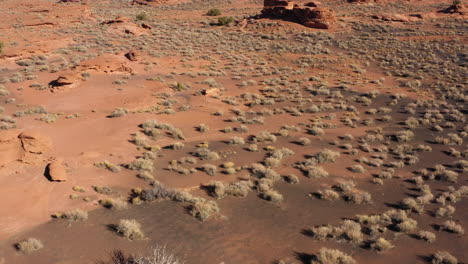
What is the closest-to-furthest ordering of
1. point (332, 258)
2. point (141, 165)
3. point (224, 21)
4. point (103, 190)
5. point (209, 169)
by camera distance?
1. point (332, 258)
2. point (103, 190)
3. point (141, 165)
4. point (209, 169)
5. point (224, 21)

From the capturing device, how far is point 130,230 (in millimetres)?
9523

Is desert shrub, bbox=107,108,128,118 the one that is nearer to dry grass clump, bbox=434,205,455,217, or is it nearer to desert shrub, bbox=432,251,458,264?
dry grass clump, bbox=434,205,455,217

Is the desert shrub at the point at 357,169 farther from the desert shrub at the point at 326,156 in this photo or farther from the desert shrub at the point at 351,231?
the desert shrub at the point at 351,231

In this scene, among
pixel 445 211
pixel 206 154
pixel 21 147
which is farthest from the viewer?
pixel 206 154

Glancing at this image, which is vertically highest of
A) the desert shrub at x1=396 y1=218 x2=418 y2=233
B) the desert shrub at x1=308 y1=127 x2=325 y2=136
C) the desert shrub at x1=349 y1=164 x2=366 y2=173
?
the desert shrub at x1=308 y1=127 x2=325 y2=136

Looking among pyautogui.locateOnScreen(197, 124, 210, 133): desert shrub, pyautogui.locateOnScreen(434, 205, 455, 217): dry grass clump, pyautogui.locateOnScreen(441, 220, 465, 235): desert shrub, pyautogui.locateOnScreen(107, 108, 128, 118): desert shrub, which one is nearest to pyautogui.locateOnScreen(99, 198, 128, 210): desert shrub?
pyautogui.locateOnScreen(197, 124, 210, 133): desert shrub

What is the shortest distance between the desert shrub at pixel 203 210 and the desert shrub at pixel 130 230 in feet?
5.96

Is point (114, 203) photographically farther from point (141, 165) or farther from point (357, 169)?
point (357, 169)

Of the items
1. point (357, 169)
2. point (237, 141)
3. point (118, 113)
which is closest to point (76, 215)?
point (237, 141)

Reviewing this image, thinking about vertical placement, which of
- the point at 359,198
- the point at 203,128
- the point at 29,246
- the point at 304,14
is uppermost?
the point at 304,14

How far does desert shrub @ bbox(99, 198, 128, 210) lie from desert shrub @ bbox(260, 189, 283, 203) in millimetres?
4884

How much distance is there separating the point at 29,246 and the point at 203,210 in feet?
16.3

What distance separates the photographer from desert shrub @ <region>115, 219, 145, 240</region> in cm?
945

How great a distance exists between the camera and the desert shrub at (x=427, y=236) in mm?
9641
